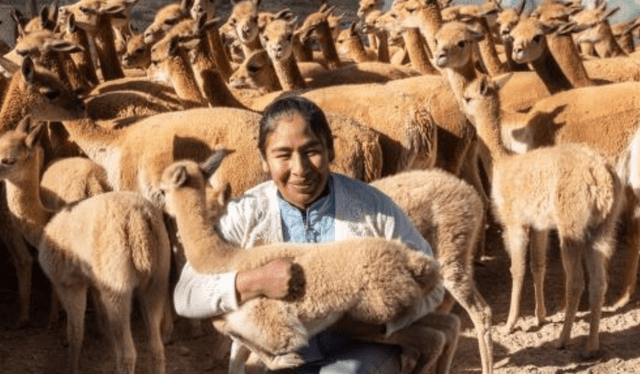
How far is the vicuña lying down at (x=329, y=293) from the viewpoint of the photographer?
385cm

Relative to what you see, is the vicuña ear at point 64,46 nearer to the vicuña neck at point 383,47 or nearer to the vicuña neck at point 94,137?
the vicuña neck at point 94,137

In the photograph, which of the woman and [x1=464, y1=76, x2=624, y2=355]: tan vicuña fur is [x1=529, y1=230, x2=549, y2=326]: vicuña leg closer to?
[x1=464, y1=76, x2=624, y2=355]: tan vicuña fur

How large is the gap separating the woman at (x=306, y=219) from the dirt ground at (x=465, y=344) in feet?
10.3

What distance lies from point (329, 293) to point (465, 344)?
12.6ft

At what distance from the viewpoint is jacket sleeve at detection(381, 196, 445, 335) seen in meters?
4.02

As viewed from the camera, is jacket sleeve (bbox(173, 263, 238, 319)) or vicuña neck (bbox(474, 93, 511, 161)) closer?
jacket sleeve (bbox(173, 263, 238, 319))

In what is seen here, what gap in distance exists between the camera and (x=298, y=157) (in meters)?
3.98

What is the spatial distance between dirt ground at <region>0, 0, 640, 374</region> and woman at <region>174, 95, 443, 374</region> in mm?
3135

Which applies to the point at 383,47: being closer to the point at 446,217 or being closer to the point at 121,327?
the point at 446,217

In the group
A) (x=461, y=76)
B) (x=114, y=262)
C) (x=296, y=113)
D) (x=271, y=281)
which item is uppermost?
(x=296, y=113)

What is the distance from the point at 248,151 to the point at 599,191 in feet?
7.72

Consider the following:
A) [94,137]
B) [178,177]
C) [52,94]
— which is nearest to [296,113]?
[178,177]

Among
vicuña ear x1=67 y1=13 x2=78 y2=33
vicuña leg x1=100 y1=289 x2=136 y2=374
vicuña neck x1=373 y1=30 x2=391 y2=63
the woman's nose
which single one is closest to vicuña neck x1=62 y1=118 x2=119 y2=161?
vicuña leg x1=100 y1=289 x2=136 y2=374

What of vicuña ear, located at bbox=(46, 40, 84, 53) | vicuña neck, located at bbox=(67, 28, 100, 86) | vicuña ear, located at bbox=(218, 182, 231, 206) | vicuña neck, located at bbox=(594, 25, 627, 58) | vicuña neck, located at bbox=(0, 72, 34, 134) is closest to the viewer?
vicuña ear, located at bbox=(218, 182, 231, 206)
